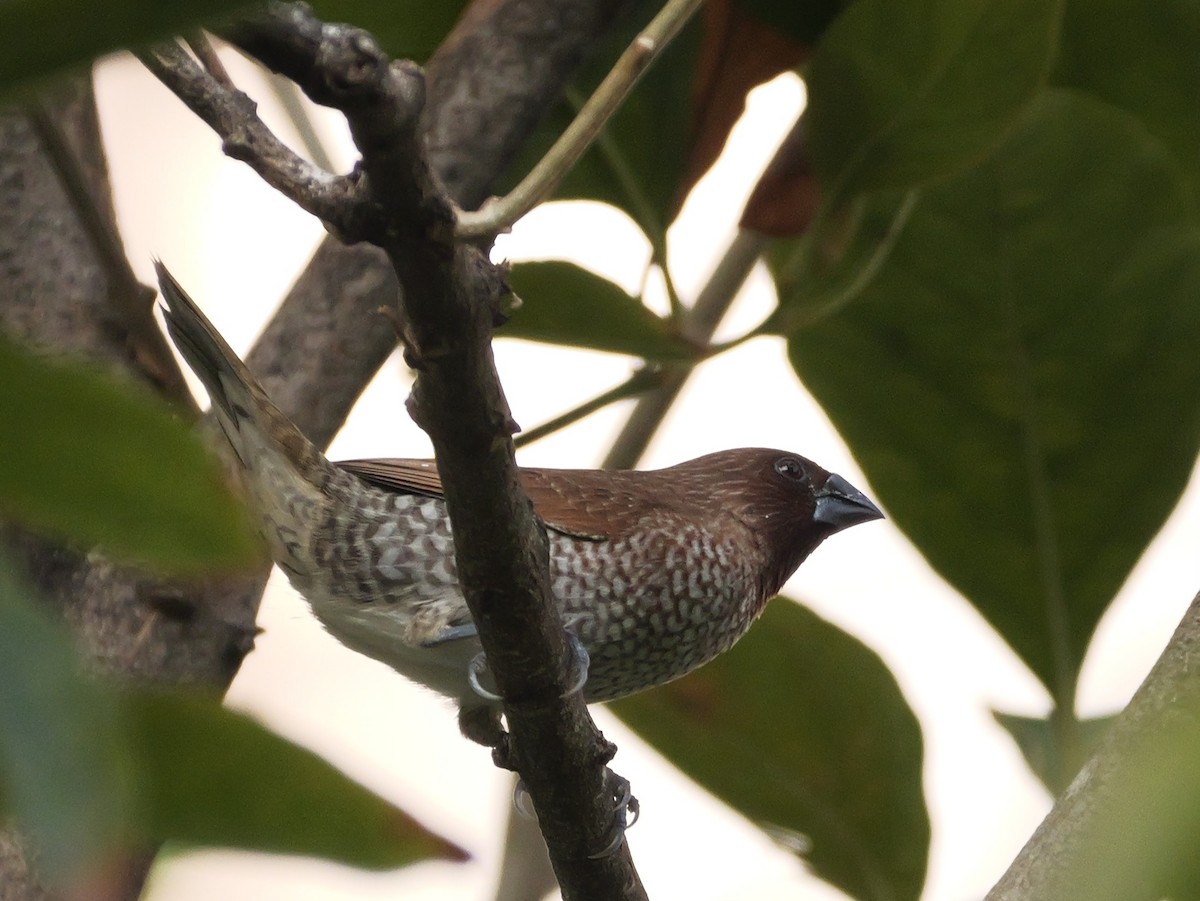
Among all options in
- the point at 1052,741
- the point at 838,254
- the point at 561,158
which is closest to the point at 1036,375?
the point at 838,254

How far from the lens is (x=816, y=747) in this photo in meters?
2.84

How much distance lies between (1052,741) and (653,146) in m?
1.43

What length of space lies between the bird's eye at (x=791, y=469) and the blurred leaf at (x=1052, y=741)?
1300 mm

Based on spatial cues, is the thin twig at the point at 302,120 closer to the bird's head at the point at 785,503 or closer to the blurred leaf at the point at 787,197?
the blurred leaf at the point at 787,197

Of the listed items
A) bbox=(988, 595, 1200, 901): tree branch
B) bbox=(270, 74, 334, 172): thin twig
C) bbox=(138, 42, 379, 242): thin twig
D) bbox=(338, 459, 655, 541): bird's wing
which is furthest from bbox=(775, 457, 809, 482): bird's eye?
bbox=(988, 595, 1200, 901): tree branch

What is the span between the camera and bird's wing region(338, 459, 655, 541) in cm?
319

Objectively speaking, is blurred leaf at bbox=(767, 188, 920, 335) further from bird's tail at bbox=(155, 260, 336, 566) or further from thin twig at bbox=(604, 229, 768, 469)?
bird's tail at bbox=(155, 260, 336, 566)

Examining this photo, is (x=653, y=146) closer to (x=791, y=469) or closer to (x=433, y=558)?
(x=433, y=558)

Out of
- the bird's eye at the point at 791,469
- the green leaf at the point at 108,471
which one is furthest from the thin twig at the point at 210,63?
the bird's eye at the point at 791,469

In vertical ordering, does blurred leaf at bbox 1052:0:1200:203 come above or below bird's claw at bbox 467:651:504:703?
above

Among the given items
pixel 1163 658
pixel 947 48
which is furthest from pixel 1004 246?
pixel 1163 658

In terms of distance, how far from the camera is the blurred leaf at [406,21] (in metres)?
2.59

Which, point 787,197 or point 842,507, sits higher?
point 787,197

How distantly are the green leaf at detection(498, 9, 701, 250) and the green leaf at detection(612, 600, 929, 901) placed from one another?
86 centimetres
